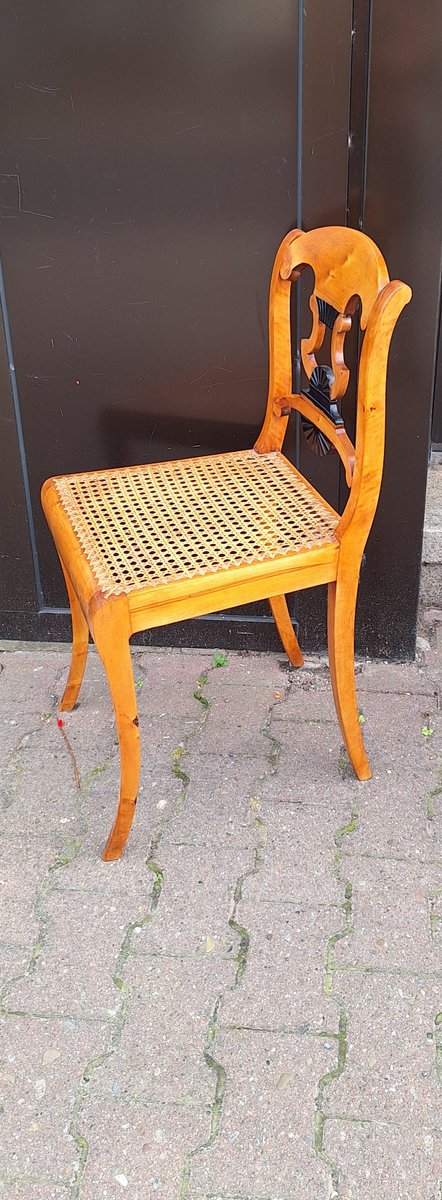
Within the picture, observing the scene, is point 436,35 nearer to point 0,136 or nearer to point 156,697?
point 0,136

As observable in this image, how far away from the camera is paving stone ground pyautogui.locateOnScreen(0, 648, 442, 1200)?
148 cm

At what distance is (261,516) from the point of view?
194cm

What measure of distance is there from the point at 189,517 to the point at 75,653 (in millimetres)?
525

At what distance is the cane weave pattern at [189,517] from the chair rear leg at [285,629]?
39 centimetres

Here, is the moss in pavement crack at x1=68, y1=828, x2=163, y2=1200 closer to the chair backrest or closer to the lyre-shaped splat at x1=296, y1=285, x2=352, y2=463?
the chair backrest

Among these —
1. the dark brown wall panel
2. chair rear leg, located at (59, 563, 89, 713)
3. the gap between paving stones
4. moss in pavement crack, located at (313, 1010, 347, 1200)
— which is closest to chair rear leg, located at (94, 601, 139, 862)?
the gap between paving stones

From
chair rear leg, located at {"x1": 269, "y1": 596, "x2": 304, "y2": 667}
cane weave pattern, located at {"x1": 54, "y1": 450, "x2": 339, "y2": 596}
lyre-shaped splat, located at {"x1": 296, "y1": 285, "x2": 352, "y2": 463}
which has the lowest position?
chair rear leg, located at {"x1": 269, "y1": 596, "x2": 304, "y2": 667}

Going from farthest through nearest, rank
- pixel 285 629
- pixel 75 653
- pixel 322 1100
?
1. pixel 285 629
2. pixel 75 653
3. pixel 322 1100

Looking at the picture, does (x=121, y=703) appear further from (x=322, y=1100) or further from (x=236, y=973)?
(x=322, y=1100)

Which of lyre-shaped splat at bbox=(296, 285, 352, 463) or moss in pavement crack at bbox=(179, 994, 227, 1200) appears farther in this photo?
lyre-shaped splat at bbox=(296, 285, 352, 463)

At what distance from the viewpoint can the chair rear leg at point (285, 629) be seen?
241 cm

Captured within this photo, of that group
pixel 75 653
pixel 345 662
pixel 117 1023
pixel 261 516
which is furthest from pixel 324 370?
pixel 117 1023

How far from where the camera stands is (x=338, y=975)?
1729mm

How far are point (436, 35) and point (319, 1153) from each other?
196 cm
